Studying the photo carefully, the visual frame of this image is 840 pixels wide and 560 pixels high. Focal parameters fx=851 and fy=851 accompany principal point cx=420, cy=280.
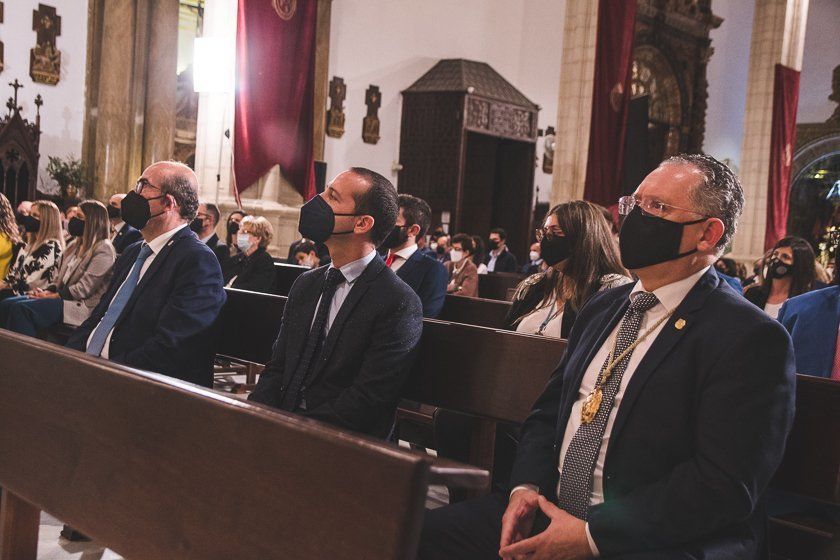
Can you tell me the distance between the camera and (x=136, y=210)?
3791 millimetres

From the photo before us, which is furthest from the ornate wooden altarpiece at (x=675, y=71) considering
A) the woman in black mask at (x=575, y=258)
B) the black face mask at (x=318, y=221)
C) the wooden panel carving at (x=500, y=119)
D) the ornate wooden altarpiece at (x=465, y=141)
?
the black face mask at (x=318, y=221)

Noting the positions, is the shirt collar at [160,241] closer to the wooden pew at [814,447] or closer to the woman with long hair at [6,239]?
the wooden pew at [814,447]

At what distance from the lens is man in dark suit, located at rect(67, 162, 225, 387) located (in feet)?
11.9

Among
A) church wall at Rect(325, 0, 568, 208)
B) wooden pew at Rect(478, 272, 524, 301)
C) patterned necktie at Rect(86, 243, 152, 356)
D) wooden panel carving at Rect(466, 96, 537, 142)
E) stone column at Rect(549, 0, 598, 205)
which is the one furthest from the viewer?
wooden panel carving at Rect(466, 96, 537, 142)

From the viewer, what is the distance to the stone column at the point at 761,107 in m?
15.4

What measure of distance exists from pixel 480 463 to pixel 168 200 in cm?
183

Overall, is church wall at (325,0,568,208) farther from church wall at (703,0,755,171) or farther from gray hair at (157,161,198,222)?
gray hair at (157,161,198,222)

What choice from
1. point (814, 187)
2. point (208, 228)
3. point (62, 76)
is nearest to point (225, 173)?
point (208, 228)

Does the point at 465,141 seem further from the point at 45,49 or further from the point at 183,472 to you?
the point at 183,472

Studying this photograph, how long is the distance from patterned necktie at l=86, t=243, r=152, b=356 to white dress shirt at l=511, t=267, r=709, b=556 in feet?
7.33

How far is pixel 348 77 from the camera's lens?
1438cm

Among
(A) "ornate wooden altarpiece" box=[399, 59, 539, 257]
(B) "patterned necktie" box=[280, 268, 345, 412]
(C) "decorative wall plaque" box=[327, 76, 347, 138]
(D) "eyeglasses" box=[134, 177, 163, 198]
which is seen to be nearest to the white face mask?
(D) "eyeglasses" box=[134, 177, 163, 198]

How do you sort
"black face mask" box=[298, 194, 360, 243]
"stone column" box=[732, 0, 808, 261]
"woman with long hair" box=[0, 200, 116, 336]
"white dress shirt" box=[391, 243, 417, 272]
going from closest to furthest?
"black face mask" box=[298, 194, 360, 243]
"white dress shirt" box=[391, 243, 417, 272]
"woman with long hair" box=[0, 200, 116, 336]
"stone column" box=[732, 0, 808, 261]

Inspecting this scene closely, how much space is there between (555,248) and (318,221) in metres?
1.07
